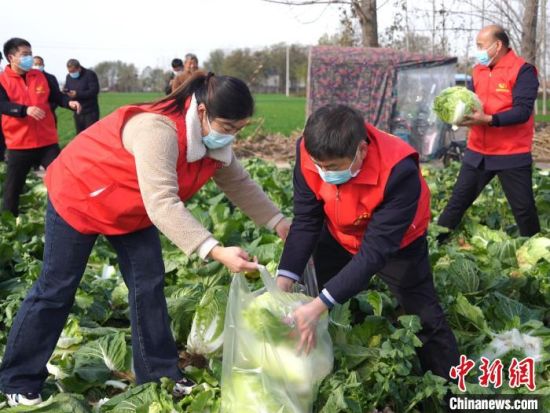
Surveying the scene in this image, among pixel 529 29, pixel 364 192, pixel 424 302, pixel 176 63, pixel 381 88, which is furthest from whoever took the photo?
pixel 529 29

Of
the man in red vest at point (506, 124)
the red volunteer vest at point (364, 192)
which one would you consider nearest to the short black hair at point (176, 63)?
the man in red vest at point (506, 124)

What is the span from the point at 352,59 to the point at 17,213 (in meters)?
8.64

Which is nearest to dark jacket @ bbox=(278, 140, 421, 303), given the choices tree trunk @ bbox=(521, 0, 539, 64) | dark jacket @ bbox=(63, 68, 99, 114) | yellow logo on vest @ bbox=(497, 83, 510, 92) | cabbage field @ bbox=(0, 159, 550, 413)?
cabbage field @ bbox=(0, 159, 550, 413)

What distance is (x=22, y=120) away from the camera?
6434mm

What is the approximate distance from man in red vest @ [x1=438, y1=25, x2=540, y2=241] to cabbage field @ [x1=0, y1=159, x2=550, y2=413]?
1.38ft

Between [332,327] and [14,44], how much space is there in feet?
15.4

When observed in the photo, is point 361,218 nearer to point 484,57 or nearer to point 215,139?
point 215,139

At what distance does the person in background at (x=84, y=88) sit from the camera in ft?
40.4

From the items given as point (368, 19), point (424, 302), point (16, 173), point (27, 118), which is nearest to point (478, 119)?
point (424, 302)

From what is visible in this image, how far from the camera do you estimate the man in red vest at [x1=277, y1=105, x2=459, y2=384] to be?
2529mm

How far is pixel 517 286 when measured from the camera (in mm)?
4055

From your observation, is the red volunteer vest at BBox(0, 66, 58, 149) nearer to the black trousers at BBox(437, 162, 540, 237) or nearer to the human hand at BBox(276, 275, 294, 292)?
the black trousers at BBox(437, 162, 540, 237)

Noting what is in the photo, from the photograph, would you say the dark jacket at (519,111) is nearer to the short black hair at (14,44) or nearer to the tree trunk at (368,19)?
the short black hair at (14,44)

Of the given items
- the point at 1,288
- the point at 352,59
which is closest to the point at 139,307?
the point at 1,288
